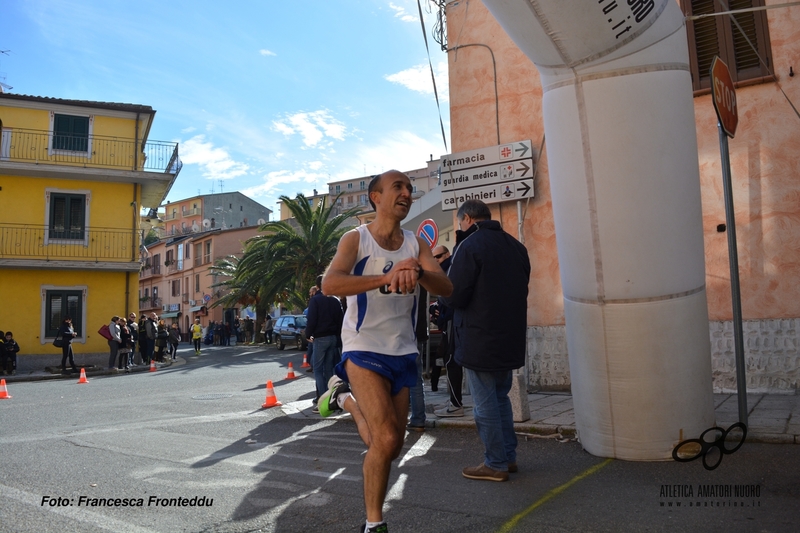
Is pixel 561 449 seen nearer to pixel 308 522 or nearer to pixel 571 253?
pixel 571 253

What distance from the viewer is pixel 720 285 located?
29.4 ft

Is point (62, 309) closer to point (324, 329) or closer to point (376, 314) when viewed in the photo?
point (324, 329)

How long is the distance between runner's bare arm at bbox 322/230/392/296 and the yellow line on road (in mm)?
1588

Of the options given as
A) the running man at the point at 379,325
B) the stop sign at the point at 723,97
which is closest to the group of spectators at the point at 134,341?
the stop sign at the point at 723,97

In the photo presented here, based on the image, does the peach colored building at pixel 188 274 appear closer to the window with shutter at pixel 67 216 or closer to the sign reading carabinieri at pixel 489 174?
the window with shutter at pixel 67 216

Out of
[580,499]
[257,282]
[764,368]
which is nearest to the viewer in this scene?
[580,499]

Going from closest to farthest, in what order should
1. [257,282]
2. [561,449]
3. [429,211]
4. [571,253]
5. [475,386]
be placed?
[475,386] < [571,253] < [561,449] < [429,211] < [257,282]

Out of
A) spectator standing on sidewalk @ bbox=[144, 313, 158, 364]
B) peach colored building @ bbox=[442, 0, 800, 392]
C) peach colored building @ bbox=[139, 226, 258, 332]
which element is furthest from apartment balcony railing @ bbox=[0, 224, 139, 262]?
peach colored building @ bbox=[139, 226, 258, 332]

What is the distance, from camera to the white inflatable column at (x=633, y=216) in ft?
16.7

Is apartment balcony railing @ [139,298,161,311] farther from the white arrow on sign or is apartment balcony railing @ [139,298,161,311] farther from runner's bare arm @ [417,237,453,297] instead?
runner's bare arm @ [417,237,453,297]

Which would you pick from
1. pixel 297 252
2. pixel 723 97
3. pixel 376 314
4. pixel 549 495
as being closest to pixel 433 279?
pixel 376 314

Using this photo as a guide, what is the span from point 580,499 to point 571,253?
2.04 m

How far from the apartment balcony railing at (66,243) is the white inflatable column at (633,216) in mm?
26190

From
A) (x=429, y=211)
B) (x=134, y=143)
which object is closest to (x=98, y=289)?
(x=134, y=143)
